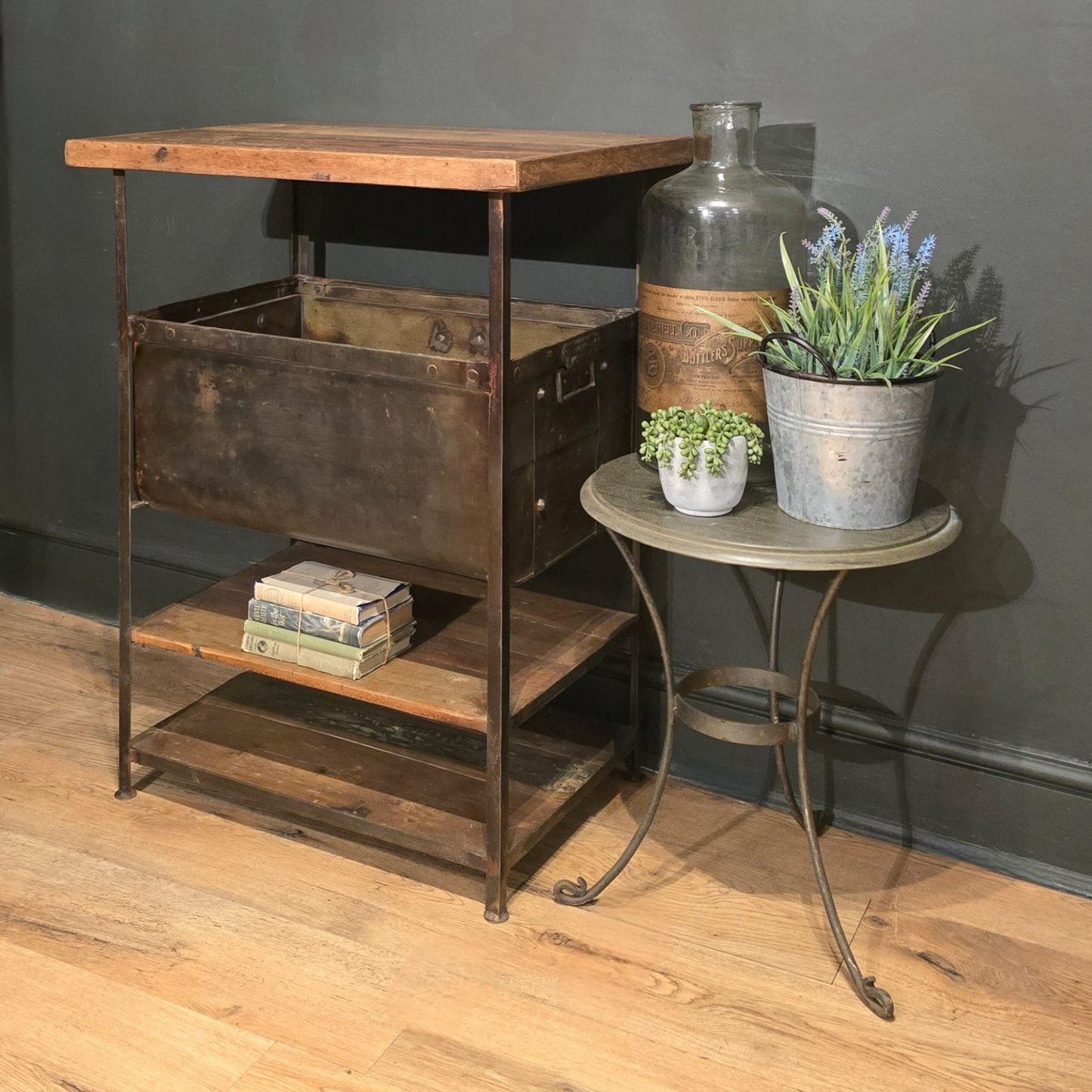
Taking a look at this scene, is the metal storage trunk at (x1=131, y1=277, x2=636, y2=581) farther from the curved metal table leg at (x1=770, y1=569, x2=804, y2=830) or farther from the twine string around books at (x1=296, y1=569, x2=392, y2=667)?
the curved metal table leg at (x1=770, y1=569, x2=804, y2=830)

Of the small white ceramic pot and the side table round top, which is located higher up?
the small white ceramic pot

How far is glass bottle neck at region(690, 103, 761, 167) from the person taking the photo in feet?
6.44

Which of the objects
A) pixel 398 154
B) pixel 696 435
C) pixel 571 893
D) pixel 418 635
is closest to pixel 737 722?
pixel 571 893

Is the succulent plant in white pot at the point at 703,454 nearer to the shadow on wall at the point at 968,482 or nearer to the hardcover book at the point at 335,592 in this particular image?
the shadow on wall at the point at 968,482

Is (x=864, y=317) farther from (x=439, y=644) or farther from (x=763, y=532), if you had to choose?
(x=439, y=644)

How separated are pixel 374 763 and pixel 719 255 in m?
1.08

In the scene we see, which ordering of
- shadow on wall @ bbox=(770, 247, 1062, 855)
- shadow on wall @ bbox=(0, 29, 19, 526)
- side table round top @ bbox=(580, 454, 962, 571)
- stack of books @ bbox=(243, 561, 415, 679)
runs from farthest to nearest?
shadow on wall @ bbox=(0, 29, 19, 526) < stack of books @ bbox=(243, 561, 415, 679) < shadow on wall @ bbox=(770, 247, 1062, 855) < side table round top @ bbox=(580, 454, 962, 571)

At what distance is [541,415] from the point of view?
203 centimetres

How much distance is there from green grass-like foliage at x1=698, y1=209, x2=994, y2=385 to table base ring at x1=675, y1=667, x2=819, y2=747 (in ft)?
1.70

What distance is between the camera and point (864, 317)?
1.76 m

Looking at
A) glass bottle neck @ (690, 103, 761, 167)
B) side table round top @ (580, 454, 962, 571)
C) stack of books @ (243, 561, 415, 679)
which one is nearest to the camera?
side table round top @ (580, 454, 962, 571)

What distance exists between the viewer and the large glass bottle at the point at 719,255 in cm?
198

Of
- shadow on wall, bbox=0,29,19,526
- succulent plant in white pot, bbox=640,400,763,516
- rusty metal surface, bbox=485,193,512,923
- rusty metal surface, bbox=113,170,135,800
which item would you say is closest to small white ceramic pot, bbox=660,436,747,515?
succulent plant in white pot, bbox=640,400,763,516

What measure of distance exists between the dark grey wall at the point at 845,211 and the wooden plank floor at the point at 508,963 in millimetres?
239
